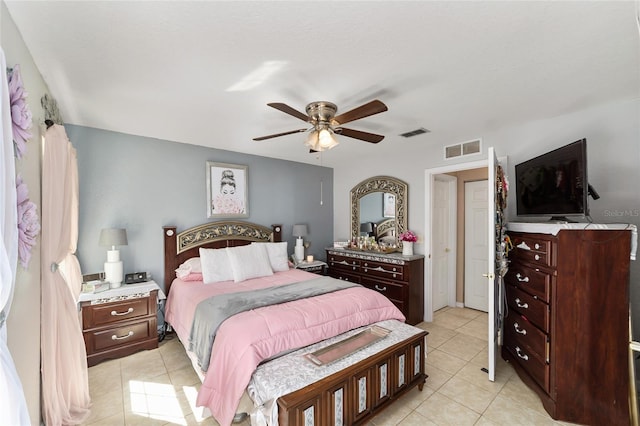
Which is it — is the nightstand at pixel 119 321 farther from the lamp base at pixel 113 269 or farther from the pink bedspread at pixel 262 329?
the pink bedspread at pixel 262 329

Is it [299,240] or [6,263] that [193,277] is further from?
[6,263]

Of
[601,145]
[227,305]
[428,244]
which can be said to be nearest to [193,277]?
[227,305]

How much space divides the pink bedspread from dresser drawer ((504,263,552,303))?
1.16 metres

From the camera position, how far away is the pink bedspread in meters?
1.87

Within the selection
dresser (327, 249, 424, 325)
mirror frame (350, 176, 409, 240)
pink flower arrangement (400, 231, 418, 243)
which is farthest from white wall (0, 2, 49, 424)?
mirror frame (350, 176, 409, 240)

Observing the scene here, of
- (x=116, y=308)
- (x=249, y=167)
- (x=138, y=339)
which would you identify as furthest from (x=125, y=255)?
(x=249, y=167)

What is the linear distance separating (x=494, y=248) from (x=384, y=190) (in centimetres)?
221

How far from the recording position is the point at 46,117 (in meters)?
1.98

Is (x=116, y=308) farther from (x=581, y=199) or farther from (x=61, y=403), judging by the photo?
(x=581, y=199)

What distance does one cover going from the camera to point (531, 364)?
236cm

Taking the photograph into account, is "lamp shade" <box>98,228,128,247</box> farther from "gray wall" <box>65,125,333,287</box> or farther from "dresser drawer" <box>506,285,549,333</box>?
"dresser drawer" <box>506,285,549,333</box>

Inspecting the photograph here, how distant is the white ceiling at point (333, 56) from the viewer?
1.36 meters

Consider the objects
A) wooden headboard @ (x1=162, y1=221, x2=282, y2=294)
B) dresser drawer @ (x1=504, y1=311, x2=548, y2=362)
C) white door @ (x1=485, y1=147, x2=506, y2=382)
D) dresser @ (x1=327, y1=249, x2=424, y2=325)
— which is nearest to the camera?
dresser drawer @ (x1=504, y1=311, x2=548, y2=362)

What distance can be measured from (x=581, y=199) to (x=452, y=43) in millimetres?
1583
